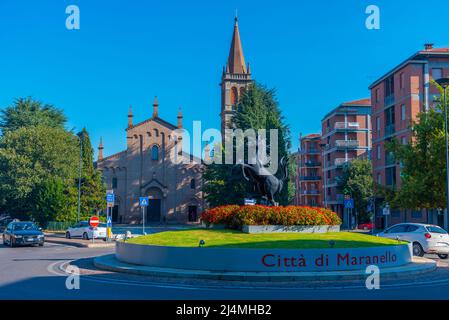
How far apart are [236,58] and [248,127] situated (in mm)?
24986

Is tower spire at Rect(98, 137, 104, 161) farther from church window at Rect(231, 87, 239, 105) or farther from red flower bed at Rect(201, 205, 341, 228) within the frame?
red flower bed at Rect(201, 205, 341, 228)

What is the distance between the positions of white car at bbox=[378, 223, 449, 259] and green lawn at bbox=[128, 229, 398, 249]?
Answer: 13.2ft

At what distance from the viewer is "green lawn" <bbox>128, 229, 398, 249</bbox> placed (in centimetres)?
1620

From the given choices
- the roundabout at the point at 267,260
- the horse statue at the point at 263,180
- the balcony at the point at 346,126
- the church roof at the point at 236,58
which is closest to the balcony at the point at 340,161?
the balcony at the point at 346,126

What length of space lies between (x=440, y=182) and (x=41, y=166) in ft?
129

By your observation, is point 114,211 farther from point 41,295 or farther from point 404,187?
point 41,295

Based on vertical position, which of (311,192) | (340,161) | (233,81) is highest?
(233,81)

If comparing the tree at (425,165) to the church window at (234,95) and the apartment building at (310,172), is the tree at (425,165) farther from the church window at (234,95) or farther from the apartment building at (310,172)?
the apartment building at (310,172)

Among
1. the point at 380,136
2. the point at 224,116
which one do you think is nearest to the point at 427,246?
the point at 380,136

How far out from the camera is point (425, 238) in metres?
21.8

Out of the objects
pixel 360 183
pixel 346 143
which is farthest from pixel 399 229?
pixel 346 143

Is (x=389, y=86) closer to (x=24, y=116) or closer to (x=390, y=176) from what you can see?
(x=390, y=176)

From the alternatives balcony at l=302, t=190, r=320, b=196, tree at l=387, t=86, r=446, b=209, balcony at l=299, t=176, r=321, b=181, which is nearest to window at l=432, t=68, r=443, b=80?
tree at l=387, t=86, r=446, b=209

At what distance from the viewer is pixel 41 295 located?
37.2 ft
